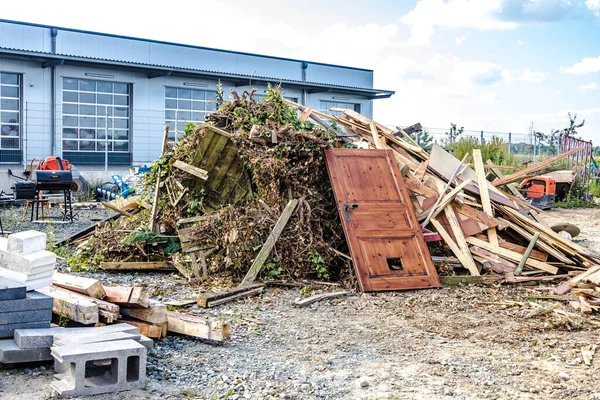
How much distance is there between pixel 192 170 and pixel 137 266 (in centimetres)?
171

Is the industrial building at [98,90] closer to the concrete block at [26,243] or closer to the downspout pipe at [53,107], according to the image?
the downspout pipe at [53,107]

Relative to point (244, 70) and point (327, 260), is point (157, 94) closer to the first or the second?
point (244, 70)

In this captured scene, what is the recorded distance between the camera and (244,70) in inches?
1236

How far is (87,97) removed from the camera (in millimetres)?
25344

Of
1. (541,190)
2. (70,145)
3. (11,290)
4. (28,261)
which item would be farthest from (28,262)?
(70,145)

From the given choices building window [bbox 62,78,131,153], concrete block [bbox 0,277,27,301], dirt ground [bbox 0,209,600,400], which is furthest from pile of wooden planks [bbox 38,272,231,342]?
building window [bbox 62,78,131,153]

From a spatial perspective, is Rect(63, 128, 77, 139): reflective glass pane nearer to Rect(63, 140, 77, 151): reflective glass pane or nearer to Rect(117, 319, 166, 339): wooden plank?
Rect(63, 140, 77, 151): reflective glass pane

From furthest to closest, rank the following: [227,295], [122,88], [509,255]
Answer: [122,88] < [509,255] < [227,295]

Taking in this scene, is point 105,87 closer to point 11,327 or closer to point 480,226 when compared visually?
point 480,226

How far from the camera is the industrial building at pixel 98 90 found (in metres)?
23.5

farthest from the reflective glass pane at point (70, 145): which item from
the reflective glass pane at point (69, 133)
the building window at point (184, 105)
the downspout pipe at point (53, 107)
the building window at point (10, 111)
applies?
the building window at point (184, 105)

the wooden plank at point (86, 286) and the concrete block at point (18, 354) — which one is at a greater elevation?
the wooden plank at point (86, 286)

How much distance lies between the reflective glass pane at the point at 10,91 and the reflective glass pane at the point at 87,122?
2555mm

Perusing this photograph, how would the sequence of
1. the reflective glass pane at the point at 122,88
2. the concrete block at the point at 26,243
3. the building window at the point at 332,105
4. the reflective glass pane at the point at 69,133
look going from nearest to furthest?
1. the concrete block at the point at 26,243
2. the reflective glass pane at the point at 69,133
3. the reflective glass pane at the point at 122,88
4. the building window at the point at 332,105
